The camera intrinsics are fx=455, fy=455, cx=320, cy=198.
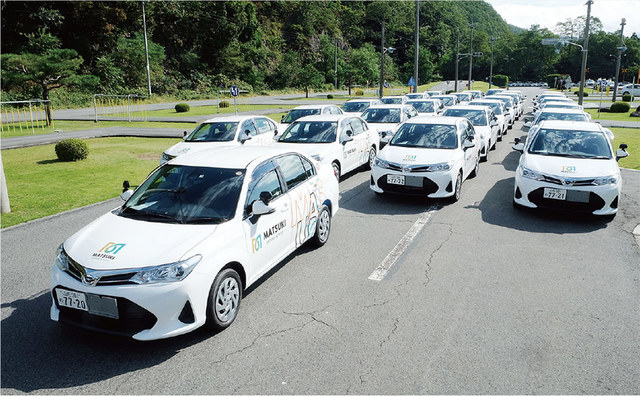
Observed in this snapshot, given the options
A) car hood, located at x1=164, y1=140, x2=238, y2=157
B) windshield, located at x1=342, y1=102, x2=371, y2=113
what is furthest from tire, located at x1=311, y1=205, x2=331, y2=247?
windshield, located at x1=342, y1=102, x2=371, y2=113

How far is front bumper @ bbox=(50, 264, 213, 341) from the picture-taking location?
13.3 feet

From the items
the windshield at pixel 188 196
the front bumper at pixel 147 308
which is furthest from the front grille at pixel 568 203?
the front bumper at pixel 147 308

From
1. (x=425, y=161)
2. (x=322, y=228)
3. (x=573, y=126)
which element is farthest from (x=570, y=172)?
(x=322, y=228)

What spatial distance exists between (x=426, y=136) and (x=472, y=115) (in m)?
6.42

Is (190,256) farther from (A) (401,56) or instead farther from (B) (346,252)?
(A) (401,56)

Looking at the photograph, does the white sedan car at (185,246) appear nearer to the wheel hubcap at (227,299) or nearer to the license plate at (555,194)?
the wheel hubcap at (227,299)

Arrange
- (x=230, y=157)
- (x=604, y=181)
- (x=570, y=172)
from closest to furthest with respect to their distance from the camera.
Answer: (x=230, y=157) < (x=604, y=181) < (x=570, y=172)

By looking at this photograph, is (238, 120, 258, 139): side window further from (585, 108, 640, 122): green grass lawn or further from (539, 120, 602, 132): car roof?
(585, 108, 640, 122): green grass lawn

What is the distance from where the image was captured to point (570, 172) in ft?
27.2

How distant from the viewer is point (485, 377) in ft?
12.9

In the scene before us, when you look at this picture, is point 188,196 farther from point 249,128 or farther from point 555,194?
point 249,128

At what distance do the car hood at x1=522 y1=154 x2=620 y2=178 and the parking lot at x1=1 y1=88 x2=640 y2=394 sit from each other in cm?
110

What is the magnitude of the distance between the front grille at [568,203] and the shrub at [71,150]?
46.6 ft

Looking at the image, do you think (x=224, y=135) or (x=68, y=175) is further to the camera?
(x=68, y=175)
